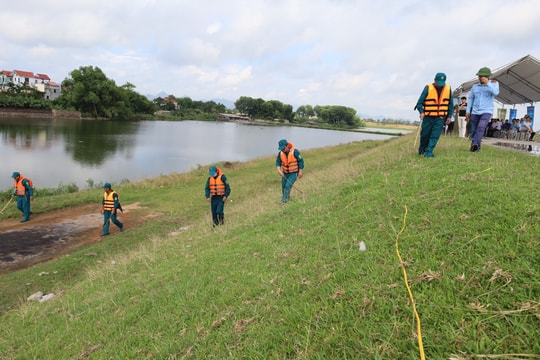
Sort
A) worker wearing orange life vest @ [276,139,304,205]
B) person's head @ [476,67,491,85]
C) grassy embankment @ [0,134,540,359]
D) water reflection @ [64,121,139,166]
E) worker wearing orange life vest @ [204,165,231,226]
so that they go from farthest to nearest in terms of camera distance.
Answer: water reflection @ [64,121,139,166] → worker wearing orange life vest @ [276,139,304,205] → worker wearing orange life vest @ [204,165,231,226] → person's head @ [476,67,491,85] → grassy embankment @ [0,134,540,359]

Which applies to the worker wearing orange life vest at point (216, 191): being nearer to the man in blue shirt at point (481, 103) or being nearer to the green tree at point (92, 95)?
the man in blue shirt at point (481, 103)

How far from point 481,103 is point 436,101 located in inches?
59.0

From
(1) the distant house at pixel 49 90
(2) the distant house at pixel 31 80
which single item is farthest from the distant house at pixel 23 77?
(1) the distant house at pixel 49 90

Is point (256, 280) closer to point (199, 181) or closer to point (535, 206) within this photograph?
point (535, 206)

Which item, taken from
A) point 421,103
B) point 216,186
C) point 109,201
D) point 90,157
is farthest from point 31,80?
point 421,103

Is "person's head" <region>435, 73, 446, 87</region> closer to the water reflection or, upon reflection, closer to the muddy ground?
the muddy ground

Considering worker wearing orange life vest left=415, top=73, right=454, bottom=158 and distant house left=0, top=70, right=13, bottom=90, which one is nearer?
worker wearing orange life vest left=415, top=73, right=454, bottom=158

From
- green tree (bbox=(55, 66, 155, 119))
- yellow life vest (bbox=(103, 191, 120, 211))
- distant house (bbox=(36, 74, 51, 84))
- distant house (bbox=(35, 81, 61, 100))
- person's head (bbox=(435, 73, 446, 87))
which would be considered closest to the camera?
person's head (bbox=(435, 73, 446, 87))

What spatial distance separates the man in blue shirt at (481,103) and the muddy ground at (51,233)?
1191cm

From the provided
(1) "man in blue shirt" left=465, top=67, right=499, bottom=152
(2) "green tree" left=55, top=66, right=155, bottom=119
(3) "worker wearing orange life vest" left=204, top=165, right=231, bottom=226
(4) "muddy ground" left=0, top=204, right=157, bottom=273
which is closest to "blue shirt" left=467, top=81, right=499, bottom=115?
(1) "man in blue shirt" left=465, top=67, right=499, bottom=152

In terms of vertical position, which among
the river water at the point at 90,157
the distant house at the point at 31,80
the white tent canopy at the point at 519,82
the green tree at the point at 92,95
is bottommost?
the river water at the point at 90,157

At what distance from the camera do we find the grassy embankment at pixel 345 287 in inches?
96.6

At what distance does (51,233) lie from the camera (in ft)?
39.6

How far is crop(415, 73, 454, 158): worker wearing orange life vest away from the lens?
7090 millimetres
